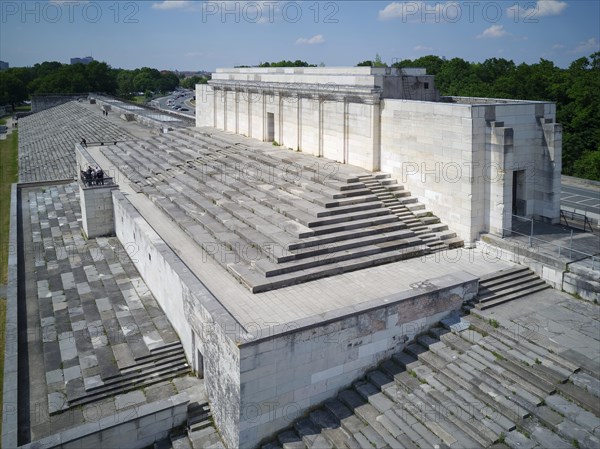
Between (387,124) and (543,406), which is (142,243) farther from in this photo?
(543,406)

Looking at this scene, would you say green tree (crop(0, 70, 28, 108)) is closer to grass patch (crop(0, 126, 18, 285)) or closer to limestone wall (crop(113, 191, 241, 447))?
grass patch (crop(0, 126, 18, 285))

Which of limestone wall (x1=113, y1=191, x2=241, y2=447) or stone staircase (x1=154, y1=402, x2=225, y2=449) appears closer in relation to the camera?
limestone wall (x1=113, y1=191, x2=241, y2=447)

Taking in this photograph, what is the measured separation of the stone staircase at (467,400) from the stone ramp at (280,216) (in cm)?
353

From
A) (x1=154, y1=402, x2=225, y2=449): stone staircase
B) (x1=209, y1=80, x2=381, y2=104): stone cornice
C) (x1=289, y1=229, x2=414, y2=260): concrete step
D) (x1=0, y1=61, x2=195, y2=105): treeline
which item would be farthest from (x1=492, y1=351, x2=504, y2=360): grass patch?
(x1=0, y1=61, x2=195, y2=105): treeline

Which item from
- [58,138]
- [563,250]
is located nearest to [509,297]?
[563,250]

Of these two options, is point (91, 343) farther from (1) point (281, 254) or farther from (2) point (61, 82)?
(2) point (61, 82)

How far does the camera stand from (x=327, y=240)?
15945 millimetres

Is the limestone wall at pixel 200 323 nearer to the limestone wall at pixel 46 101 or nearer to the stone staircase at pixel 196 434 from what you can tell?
the stone staircase at pixel 196 434

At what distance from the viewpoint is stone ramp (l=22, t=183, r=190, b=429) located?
43.6ft

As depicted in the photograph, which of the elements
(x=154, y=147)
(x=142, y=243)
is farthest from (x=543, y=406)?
(x=154, y=147)

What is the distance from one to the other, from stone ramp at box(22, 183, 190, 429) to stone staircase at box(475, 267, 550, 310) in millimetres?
8314

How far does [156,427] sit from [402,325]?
247 inches

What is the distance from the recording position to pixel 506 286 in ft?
49.2

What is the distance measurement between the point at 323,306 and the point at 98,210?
1486cm
